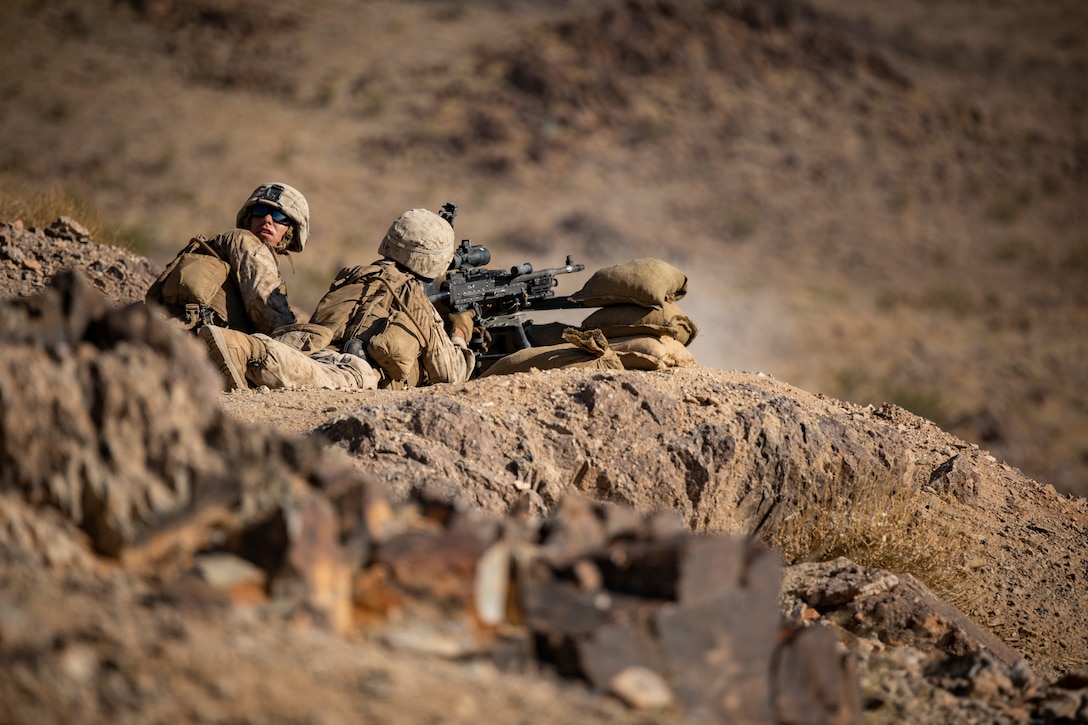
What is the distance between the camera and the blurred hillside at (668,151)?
2348 centimetres

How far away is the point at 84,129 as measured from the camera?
27.1m

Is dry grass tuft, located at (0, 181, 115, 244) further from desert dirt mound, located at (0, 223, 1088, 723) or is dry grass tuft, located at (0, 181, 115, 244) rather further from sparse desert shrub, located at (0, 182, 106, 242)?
desert dirt mound, located at (0, 223, 1088, 723)

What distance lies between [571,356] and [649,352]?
19.6 inches

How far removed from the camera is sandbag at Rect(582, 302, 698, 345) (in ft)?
23.5

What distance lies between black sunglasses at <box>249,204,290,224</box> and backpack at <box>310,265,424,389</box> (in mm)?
603

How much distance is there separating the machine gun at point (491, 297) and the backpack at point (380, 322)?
0.53 meters

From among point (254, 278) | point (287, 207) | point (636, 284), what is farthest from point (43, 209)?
point (636, 284)

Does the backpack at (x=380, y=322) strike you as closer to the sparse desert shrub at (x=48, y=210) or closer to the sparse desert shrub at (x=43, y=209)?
the sparse desert shrub at (x=48, y=210)

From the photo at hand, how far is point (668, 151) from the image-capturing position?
1225 inches

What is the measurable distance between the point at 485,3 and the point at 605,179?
9.99 meters

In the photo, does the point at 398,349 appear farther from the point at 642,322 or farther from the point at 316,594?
the point at 316,594

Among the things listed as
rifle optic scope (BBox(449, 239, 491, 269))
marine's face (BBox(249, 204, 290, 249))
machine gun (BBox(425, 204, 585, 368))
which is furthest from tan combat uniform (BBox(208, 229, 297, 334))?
rifle optic scope (BBox(449, 239, 491, 269))

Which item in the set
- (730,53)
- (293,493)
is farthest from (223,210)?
(293,493)

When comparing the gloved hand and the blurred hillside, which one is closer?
the gloved hand
